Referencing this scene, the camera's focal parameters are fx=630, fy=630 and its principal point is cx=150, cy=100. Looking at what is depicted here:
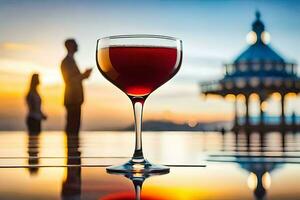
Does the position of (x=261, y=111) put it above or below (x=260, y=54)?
below

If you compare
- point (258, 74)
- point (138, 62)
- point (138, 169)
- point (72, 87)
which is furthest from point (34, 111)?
point (258, 74)

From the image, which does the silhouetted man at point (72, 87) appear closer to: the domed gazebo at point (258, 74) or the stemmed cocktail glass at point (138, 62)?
the stemmed cocktail glass at point (138, 62)

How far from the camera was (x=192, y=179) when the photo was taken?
0.94m

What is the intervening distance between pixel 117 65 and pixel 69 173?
389mm

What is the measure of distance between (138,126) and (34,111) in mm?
6434

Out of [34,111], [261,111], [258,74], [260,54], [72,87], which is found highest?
[260,54]

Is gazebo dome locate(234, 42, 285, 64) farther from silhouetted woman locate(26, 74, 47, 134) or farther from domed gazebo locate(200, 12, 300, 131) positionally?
silhouetted woman locate(26, 74, 47, 134)

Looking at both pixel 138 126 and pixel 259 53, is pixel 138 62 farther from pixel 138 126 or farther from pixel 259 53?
pixel 259 53

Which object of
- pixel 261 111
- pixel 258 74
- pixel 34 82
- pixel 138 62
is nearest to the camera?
pixel 138 62

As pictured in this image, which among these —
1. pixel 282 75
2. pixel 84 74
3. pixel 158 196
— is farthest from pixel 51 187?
pixel 282 75

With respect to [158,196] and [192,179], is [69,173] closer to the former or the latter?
[192,179]

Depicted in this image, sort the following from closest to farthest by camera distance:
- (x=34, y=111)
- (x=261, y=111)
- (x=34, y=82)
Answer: (x=34, y=111) < (x=34, y=82) < (x=261, y=111)

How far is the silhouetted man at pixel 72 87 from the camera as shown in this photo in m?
5.29

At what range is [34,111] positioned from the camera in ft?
24.7
